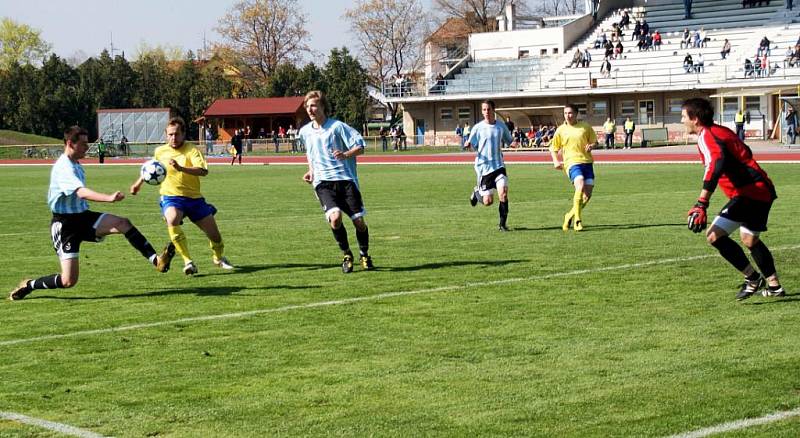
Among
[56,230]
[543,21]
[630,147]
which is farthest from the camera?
[543,21]

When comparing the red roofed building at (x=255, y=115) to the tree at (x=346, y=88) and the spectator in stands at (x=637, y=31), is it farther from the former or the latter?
the spectator in stands at (x=637, y=31)

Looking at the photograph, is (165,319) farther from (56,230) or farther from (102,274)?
(102,274)

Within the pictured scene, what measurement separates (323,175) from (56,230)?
298 centimetres

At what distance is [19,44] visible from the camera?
4993 inches

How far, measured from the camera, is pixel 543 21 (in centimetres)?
Answer: 8294

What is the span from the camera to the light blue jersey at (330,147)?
12.9 meters

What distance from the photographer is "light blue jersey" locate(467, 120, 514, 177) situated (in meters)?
17.5

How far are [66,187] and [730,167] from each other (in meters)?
5.91

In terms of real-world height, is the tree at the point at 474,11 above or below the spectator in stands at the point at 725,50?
above

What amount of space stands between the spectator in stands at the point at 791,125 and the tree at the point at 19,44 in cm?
9346

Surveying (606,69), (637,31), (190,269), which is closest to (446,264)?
(190,269)

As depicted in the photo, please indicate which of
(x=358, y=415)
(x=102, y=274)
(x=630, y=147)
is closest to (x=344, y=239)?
(x=102, y=274)

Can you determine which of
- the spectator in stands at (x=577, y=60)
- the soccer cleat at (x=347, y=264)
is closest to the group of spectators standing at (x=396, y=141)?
the spectator in stands at (x=577, y=60)

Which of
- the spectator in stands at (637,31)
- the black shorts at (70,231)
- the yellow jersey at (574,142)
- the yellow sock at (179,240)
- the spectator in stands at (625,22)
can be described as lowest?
the yellow sock at (179,240)
